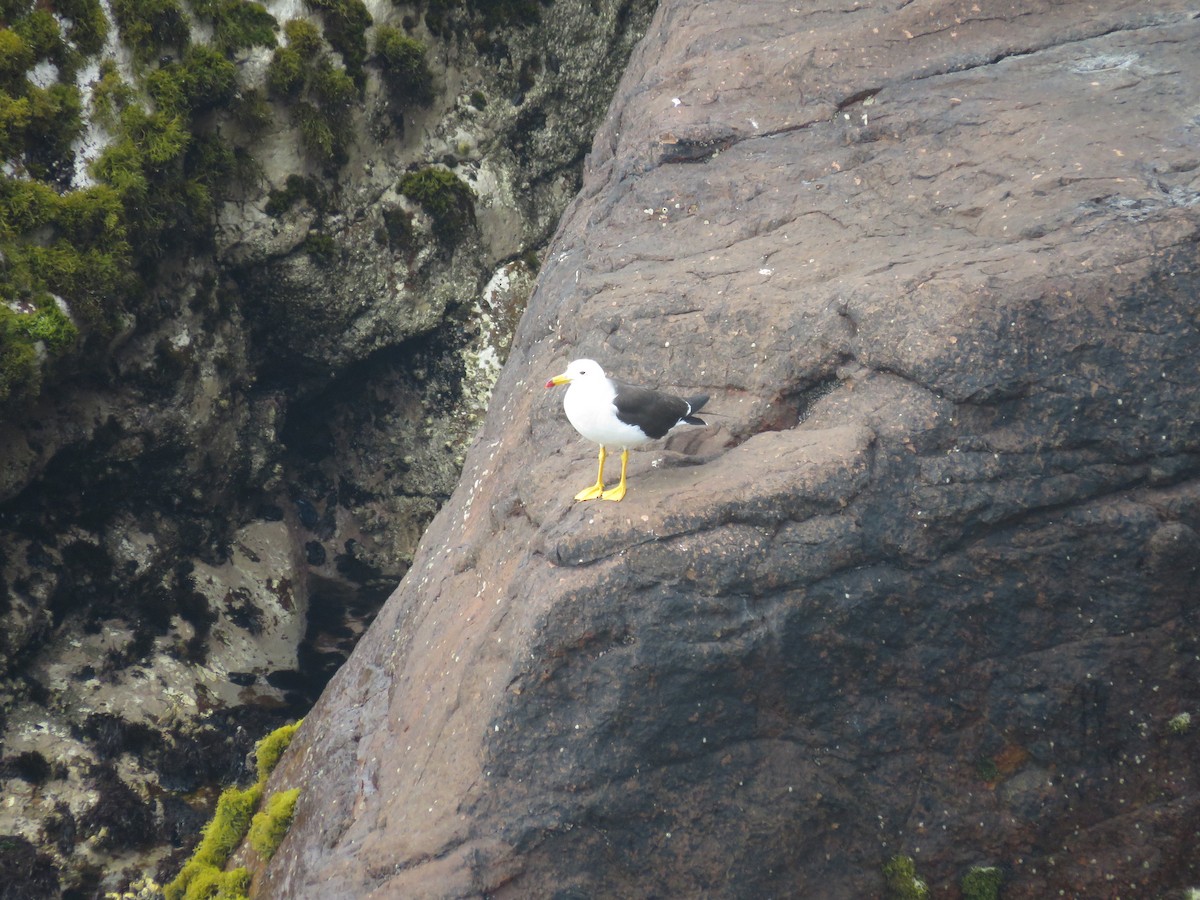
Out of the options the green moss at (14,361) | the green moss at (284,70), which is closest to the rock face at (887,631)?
the green moss at (14,361)

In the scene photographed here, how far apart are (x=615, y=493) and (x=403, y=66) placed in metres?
9.73

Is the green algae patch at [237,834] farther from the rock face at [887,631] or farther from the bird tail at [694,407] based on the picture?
the bird tail at [694,407]

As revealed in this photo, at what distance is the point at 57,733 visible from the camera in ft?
39.0

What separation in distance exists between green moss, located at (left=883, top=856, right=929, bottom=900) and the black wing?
3564mm

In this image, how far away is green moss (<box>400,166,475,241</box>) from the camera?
49.5 ft

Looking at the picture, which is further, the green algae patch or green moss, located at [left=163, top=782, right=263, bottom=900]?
green moss, located at [left=163, top=782, right=263, bottom=900]

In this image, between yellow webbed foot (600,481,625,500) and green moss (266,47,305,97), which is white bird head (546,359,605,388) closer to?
yellow webbed foot (600,481,625,500)

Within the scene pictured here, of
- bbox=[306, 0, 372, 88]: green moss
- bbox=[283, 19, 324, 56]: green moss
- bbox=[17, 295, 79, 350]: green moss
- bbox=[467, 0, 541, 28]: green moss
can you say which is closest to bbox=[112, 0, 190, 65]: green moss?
bbox=[283, 19, 324, 56]: green moss

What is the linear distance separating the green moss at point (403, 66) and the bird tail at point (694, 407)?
909 centimetres

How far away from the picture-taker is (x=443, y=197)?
15.2 metres

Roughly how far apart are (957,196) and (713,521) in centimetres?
421

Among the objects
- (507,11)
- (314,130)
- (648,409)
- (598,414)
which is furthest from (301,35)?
(648,409)

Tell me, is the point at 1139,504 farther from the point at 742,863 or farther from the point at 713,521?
the point at 742,863

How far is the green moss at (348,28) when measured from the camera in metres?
13.8
